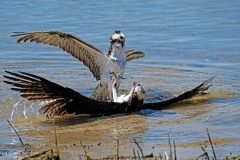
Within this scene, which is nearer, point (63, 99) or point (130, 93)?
point (63, 99)

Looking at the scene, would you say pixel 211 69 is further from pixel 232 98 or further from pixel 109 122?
pixel 109 122

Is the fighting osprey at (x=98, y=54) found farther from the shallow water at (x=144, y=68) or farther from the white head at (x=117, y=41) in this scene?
the shallow water at (x=144, y=68)

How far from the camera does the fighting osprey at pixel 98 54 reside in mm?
10016

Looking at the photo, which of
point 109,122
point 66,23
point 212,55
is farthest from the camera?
point 66,23

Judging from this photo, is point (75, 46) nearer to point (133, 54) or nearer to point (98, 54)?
point (98, 54)

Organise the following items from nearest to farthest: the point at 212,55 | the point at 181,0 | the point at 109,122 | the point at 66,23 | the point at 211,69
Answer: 1. the point at 109,122
2. the point at 211,69
3. the point at 212,55
4. the point at 66,23
5. the point at 181,0

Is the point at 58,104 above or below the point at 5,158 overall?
above

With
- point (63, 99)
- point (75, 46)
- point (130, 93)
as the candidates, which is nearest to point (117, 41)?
point (75, 46)

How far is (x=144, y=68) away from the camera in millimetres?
11742

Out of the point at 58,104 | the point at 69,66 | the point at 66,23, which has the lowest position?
the point at 58,104

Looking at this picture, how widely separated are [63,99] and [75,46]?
186 centimetres

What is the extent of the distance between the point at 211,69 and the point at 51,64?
9.27ft

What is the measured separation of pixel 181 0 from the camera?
18.6 metres

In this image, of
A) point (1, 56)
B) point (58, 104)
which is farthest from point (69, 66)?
point (58, 104)
